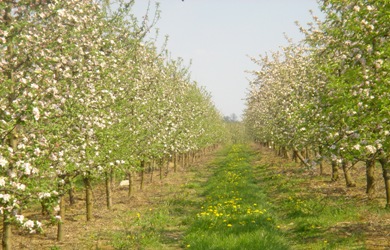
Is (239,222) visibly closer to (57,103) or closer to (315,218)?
(315,218)

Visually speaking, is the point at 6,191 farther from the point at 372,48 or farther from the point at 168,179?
the point at 168,179

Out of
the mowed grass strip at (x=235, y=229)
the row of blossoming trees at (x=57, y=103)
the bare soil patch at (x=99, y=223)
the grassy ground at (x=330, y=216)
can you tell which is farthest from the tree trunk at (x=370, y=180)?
the row of blossoming trees at (x=57, y=103)

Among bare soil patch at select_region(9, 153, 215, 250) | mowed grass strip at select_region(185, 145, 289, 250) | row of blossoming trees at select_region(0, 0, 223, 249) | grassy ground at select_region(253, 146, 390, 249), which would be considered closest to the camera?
row of blossoming trees at select_region(0, 0, 223, 249)

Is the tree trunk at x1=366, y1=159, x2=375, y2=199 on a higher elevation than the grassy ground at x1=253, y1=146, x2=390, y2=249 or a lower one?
higher

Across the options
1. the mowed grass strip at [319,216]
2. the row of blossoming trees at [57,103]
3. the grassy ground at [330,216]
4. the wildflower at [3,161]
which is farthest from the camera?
the mowed grass strip at [319,216]

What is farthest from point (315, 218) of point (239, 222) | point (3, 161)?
point (3, 161)

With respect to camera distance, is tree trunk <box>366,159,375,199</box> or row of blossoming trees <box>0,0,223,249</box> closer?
row of blossoming trees <box>0,0,223,249</box>

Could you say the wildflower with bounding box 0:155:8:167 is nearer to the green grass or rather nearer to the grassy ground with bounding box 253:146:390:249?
the grassy ground with bounding box 253:146:390:249

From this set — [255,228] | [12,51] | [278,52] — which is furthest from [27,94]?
[278,52]

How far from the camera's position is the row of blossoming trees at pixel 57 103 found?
8.22 m

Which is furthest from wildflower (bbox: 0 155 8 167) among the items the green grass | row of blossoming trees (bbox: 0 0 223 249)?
the green grass

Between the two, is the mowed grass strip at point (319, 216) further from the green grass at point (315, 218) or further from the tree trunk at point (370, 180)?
the tree trunk at point (370, 180)

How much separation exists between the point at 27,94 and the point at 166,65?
83.1 ft

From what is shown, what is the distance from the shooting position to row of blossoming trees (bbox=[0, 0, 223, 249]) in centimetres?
822
